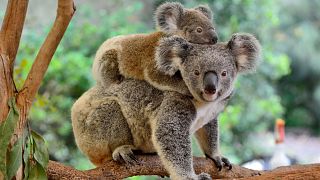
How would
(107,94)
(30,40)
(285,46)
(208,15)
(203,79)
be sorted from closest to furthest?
(203,79), (107,94), (208,15), (30,40), (285,46)

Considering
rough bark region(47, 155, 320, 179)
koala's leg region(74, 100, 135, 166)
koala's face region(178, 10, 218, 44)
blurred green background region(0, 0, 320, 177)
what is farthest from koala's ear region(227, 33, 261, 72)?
blurred green background region(0, 0, 320, 177)

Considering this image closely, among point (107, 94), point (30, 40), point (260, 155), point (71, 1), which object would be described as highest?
point (30, 40)

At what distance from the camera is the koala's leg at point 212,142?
307cm

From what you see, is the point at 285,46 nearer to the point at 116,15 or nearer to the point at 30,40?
the point at 116,15

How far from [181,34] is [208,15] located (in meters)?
0.32

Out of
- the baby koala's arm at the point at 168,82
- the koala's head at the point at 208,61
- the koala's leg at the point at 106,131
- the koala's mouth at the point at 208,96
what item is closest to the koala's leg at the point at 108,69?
the koala's leg at the point at 106,131

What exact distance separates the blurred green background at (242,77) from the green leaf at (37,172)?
2457 millimetres

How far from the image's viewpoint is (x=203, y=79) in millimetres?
2721

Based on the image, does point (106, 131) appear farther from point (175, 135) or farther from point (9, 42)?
point (9, 42)

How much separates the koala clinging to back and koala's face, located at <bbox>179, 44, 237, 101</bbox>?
0.53ft

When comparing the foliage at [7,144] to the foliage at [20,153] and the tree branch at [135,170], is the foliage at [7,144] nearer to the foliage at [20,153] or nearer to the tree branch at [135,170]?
the foliage at [20,153]

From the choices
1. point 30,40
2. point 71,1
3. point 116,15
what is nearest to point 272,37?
point 116,15

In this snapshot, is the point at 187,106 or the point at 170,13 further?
the point at 170,13

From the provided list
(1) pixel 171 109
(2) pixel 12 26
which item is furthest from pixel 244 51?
(2) pixel 12 26
